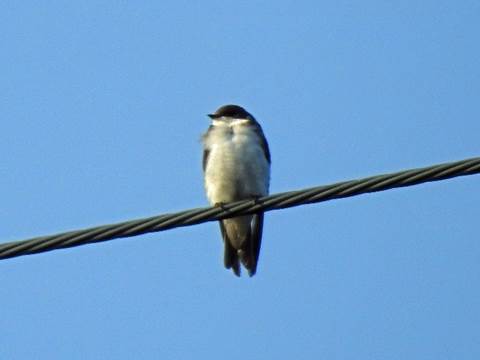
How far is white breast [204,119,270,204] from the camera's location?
31.0 feet

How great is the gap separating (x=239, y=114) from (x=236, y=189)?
108 cm

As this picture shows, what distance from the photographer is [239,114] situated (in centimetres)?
1033

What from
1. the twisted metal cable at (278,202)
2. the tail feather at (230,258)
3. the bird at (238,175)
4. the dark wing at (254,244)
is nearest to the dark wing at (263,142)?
the bird at (238,175)

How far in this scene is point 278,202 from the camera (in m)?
6.35

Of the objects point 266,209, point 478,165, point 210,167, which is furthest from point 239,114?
point 478,165

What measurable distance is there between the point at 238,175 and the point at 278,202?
3.09 metres

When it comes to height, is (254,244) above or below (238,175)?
below

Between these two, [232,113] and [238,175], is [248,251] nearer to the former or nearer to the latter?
[238,175]

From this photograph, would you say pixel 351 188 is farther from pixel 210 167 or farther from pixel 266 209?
pixel 210 167

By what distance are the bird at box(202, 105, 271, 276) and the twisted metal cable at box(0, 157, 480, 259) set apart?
3.06m

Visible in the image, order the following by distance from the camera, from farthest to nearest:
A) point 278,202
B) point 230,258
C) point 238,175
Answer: point 230,258 → point 238,175 → point 278,202

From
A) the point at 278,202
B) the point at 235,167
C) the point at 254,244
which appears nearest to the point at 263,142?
the point at 235,167

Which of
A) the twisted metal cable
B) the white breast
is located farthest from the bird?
the twisted metal cable

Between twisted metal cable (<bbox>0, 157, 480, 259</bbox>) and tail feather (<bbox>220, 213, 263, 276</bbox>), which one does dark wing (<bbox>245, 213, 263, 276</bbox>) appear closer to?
tail feather (<bbox>220, 213, 263, 276</bbox>)
